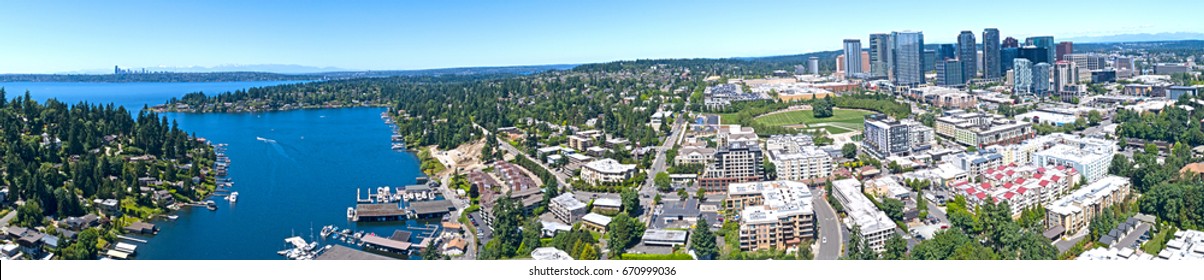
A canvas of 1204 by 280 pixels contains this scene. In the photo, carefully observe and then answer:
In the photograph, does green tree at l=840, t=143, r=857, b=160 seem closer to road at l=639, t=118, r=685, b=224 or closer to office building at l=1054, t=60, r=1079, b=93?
road at l=639, t=118, r=685, b=224

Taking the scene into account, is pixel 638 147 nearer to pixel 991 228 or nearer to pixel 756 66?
pixel 991 228

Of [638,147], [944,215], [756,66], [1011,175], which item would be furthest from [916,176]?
[756,66]

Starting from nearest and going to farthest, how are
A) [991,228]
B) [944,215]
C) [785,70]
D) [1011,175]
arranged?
1. [991,228]
2. [944,215]
3. [1011,175]
4. [785,70]

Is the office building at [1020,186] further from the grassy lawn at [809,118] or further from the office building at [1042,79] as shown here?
the office building at [1042,79]

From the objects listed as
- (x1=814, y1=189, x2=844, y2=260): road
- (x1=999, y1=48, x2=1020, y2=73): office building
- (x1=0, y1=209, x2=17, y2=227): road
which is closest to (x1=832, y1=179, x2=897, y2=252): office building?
(x1=814, y1=189, x2=844, y2=260): road

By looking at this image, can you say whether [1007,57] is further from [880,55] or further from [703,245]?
[703,245]

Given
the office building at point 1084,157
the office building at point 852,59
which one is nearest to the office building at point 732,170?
the office building at point 1084,157

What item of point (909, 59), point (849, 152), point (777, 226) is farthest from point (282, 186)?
point (909, 59)
